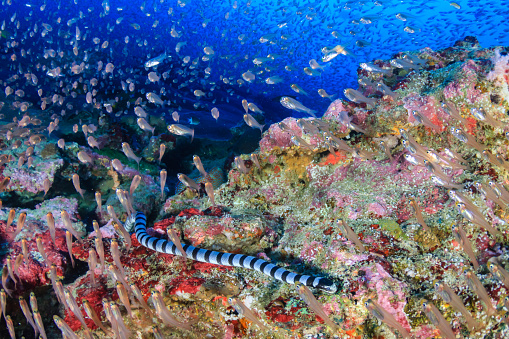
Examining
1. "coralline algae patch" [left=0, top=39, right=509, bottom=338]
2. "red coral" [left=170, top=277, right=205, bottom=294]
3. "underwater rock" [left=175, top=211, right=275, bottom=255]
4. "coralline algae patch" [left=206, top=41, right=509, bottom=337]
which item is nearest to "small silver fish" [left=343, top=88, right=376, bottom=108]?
"coralline algae patch" [left=0, top=39, right=509, bottom=338]

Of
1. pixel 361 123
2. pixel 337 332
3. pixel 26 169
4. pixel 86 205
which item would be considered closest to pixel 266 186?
pixel 361 123

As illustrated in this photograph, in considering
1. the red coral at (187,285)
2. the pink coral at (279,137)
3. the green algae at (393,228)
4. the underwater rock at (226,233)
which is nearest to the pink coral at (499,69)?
the green algae at (393,228)

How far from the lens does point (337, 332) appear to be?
7.32ft

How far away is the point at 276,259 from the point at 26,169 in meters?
6.72

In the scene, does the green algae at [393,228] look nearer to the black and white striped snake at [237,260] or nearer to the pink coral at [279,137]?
the black and white striped snake at [237,260]

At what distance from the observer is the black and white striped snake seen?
252 centimetres

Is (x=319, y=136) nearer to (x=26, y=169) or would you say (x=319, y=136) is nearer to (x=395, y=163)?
(x=395, y=163)

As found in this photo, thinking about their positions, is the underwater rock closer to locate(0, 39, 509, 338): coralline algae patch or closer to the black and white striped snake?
locate(0, 39, 509, 338): coralline algae patch

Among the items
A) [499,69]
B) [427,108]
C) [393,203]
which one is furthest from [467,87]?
[393,203]

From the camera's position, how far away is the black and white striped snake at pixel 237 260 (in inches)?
99.3

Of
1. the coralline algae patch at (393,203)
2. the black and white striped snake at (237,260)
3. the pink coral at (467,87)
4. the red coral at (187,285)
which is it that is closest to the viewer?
the coralline algae patch at (393,203)

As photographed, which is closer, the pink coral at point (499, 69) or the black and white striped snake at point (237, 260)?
the black and white striped snake at point (237, 260)

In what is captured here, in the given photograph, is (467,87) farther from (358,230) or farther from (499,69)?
(358,230)

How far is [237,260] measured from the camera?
3.03 meters
